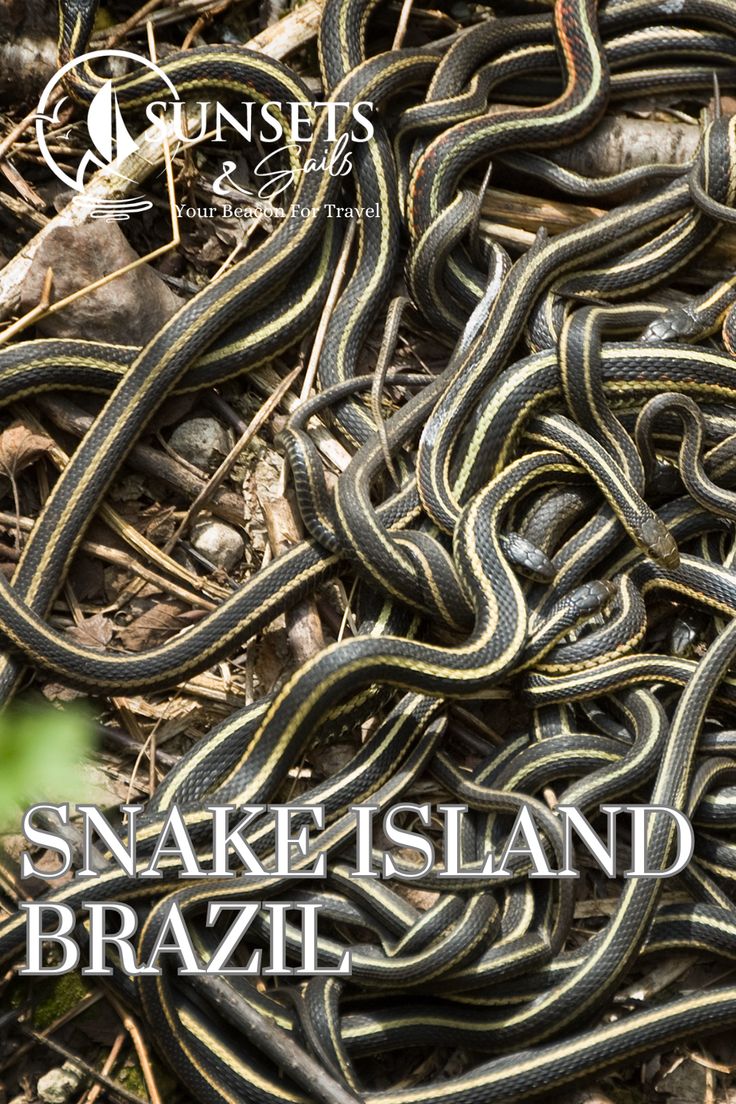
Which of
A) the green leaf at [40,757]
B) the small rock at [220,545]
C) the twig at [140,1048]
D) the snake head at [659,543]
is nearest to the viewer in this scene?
the green leaf at [40,757]

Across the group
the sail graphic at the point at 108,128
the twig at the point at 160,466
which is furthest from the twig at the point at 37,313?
the sail graphic at the point at 108,128

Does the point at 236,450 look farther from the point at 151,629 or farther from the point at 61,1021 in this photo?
the point at 61,1021

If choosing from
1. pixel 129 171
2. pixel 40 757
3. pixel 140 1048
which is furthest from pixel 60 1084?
pixel 129 171

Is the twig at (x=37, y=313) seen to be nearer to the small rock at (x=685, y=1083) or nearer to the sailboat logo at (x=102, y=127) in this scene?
the sailboat logo at (x=102, y=127)

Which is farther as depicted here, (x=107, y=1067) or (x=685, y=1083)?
(x=685, y=1083)

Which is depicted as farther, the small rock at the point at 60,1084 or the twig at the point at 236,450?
the twig at the point at 236,450

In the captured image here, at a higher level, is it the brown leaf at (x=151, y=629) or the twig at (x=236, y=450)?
the twig at (x=236, y=450)

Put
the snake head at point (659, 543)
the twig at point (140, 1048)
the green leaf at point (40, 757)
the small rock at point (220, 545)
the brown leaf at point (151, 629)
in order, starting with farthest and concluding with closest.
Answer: the small rock at point (220, 545)
the brown leaf at point (151, 629)
the snake head at point (659, 543)
the twig at point (140, 1048)
the green leaf at point (40, 757)

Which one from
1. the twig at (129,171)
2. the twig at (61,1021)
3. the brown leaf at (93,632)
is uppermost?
the twig at (129,171)
